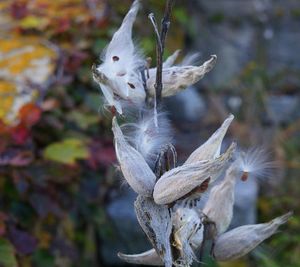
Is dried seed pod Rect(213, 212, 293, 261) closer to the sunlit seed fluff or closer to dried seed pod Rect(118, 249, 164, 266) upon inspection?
dried seed pod Rect(118, 249, 164, 266)

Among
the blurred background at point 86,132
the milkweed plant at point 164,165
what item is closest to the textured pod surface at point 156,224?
the milkweed plant at point 164,165

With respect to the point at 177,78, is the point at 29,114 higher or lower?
lower

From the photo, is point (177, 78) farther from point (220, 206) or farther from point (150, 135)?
point (220, 206)

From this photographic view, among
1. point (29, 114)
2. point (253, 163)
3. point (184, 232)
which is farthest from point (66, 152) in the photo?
point (184, 232)

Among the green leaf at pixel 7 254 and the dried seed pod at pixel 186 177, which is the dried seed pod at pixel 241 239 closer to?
the dried seed pod at pixel 186 177

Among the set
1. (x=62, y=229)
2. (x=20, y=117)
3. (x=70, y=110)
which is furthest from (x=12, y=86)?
(x=62, y=229)

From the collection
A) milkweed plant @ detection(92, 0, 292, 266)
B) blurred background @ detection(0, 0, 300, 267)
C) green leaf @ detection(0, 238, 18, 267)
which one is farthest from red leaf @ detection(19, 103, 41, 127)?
milkweed plant @ detection(92, 0, 292, 266)

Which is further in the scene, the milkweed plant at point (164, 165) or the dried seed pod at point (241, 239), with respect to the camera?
the dried seed pod at point (241, 239)
